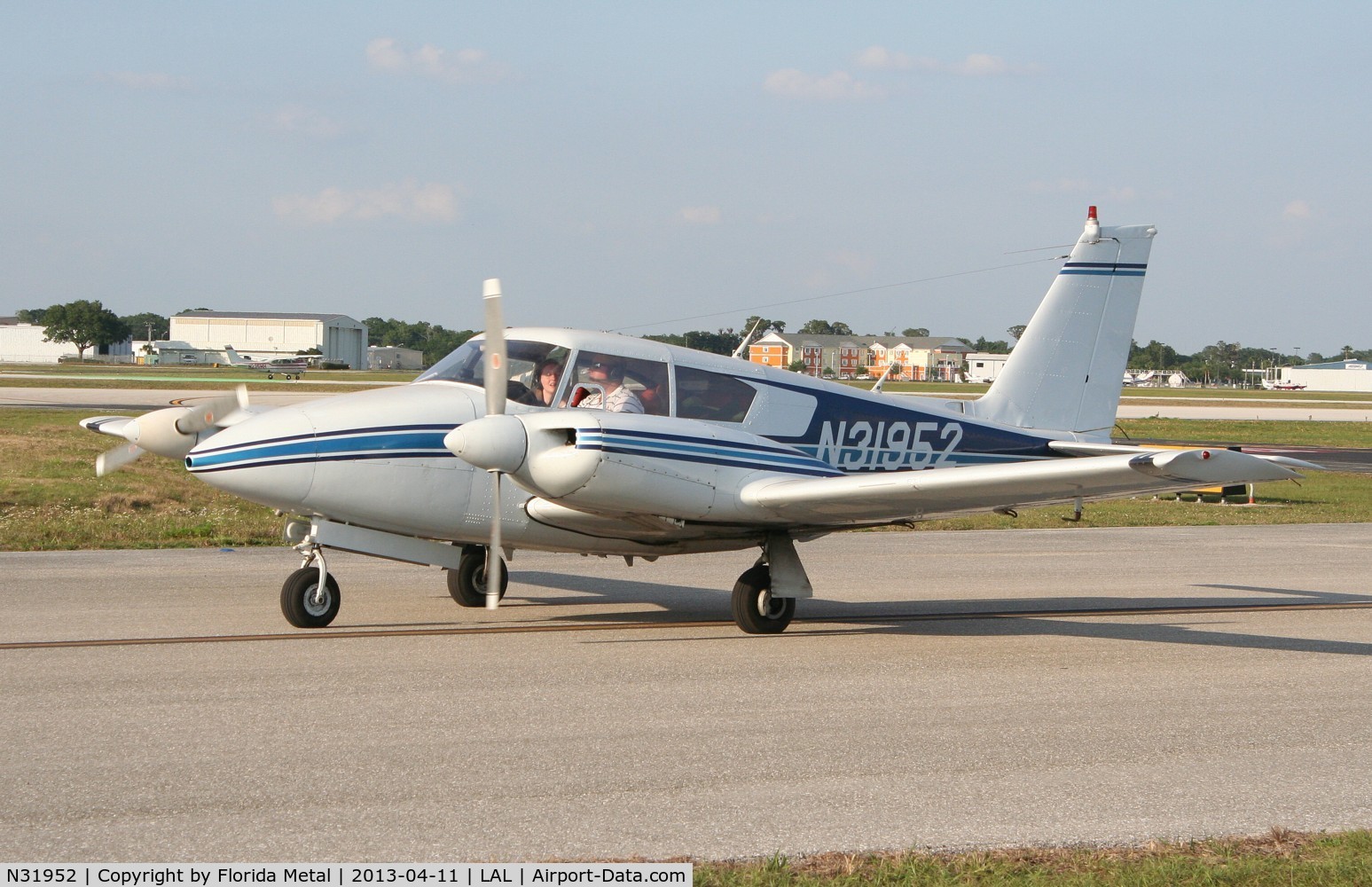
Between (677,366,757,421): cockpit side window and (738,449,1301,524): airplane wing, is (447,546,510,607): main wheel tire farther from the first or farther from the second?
(738,449,1301,524): airplane wing

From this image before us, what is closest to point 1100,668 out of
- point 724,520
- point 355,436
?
point 724,520

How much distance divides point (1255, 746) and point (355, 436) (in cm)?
699

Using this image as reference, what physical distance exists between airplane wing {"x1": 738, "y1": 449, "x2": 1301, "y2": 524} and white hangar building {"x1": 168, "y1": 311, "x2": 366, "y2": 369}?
131 m

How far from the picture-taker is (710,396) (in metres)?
11.5

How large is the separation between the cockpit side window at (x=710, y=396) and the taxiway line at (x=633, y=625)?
1.98m

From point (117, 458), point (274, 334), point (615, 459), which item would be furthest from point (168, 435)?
point (274, 334)

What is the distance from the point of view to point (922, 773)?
689 cm

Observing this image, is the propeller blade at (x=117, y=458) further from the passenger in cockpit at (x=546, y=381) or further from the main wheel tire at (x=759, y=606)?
the main wheel tire at (x=759, y=606)

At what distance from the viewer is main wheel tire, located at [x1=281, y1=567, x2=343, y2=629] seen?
1067 centimetres

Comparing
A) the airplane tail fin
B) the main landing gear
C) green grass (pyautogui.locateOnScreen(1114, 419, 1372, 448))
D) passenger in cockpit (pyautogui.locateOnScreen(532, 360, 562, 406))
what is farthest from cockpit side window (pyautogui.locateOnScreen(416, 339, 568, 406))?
green grass (pyautogui.locateOnScreen(1114, 419, 1372, 448))

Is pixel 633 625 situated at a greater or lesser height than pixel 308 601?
lesser

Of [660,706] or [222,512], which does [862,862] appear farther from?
[222,512]

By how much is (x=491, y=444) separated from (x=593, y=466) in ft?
2.63
